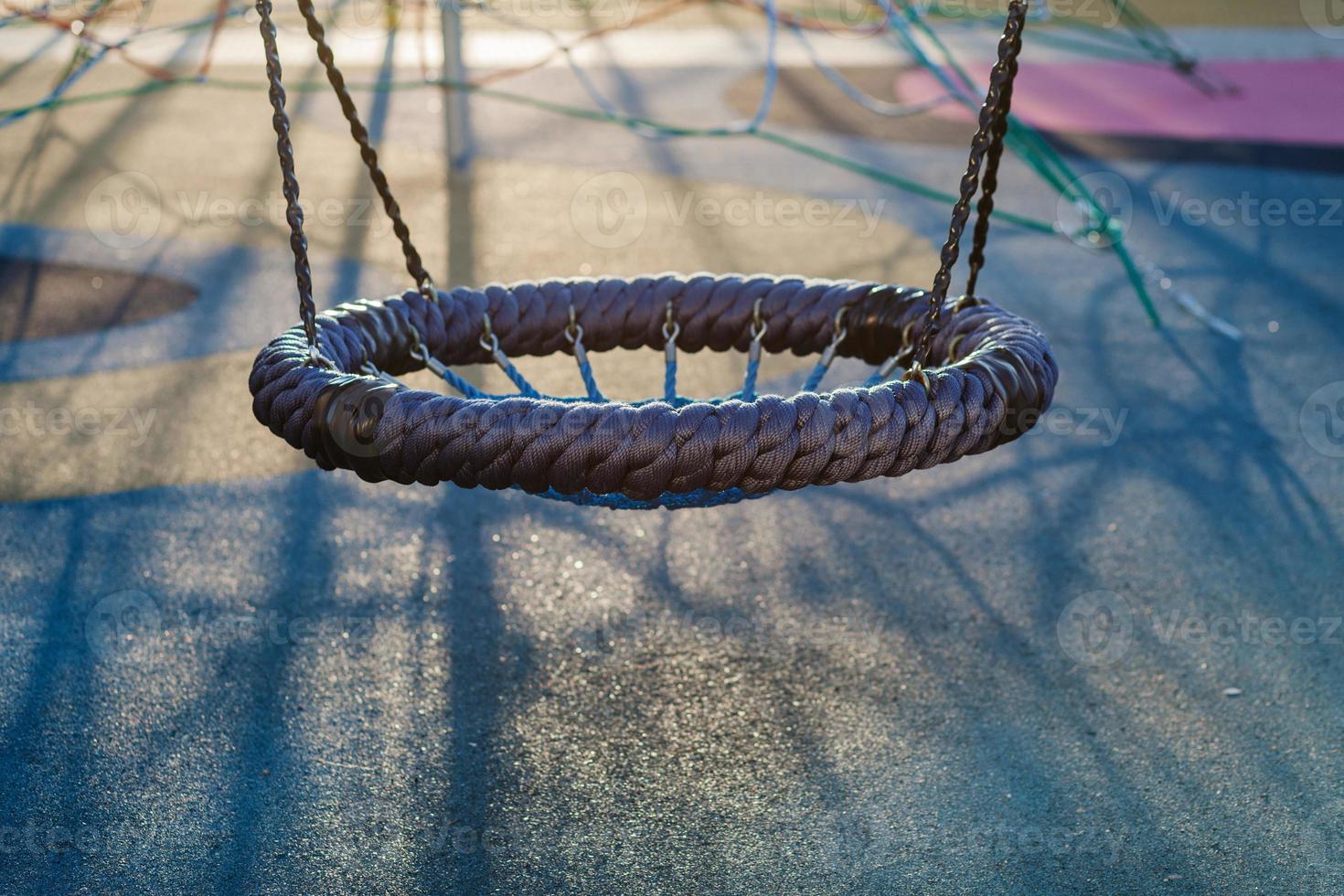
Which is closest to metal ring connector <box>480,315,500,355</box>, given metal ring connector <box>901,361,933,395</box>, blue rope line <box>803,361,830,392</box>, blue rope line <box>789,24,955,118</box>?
blue rope line <box>803,361,830,392</box>

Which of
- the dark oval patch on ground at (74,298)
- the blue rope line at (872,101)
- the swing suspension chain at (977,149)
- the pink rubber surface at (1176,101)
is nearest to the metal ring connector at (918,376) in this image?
the swing suspension chain at (977,149)

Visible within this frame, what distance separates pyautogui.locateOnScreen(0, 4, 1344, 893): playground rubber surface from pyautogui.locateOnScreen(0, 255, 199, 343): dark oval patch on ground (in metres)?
0.02

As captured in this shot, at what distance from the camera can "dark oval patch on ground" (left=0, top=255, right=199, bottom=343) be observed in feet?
14.2

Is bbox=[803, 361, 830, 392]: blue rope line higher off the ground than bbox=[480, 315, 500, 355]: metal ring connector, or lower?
lower

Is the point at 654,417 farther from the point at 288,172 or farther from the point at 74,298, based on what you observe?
the point at 74,298

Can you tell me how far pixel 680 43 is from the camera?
29.6 ft

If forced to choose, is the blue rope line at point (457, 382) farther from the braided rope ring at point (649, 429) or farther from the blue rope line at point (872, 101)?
the blue rope line at point (872, 101)

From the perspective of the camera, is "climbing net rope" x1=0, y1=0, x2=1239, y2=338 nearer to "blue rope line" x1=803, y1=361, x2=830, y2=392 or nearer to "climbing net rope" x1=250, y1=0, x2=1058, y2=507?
"blue rope line" x1=803, y1=361, x2=830, y2=392

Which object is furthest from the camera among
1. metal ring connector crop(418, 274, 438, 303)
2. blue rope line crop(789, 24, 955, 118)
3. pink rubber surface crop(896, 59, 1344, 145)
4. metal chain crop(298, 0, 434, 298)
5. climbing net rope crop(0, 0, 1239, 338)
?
blue rope line crop(789, 24, 955, 118)

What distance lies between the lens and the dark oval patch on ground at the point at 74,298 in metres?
4.32

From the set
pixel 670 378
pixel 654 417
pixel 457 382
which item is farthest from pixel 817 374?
pixel 654 417

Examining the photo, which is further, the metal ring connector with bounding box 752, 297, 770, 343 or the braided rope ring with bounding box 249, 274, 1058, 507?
the metal ring connector with bounding box 752, 297, 770, 343

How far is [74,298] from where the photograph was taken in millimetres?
4535

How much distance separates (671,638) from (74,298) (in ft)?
9.64
